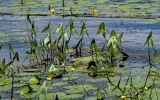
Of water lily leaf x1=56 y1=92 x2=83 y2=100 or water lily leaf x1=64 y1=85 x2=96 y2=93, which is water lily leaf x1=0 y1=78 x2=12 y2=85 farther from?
water lily leaf x1=56 y1=92 x2=83 y2=100

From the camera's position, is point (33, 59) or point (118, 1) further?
point (118, 1)

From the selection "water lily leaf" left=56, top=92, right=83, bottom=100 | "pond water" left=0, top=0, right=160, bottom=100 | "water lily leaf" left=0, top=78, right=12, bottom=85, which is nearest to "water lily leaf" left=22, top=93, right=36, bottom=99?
"pond water" left=0, top=0, right=160, bottom=100

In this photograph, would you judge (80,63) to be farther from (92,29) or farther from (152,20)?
(152,20)

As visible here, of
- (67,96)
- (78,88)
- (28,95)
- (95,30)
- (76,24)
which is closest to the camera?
(67,96)

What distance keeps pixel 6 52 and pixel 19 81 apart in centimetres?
199

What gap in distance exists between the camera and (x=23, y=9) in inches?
485

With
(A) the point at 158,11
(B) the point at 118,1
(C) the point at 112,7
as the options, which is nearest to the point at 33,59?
(A) the point at 158,11

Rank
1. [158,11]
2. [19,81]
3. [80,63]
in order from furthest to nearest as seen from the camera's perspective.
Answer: [158,11], [80,63], [19,81]

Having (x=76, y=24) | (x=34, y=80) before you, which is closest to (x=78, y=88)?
(x=34, y=80)

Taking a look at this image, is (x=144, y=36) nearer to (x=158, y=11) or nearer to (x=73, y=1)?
(x=158, y=11)

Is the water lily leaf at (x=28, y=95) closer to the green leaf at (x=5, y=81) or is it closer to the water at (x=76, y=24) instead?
the green leaf at (x=5, y=81)

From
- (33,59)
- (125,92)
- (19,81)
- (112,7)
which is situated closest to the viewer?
(125,92)

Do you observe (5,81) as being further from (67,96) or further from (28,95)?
(67,96)

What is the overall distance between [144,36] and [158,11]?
2.79 meters
